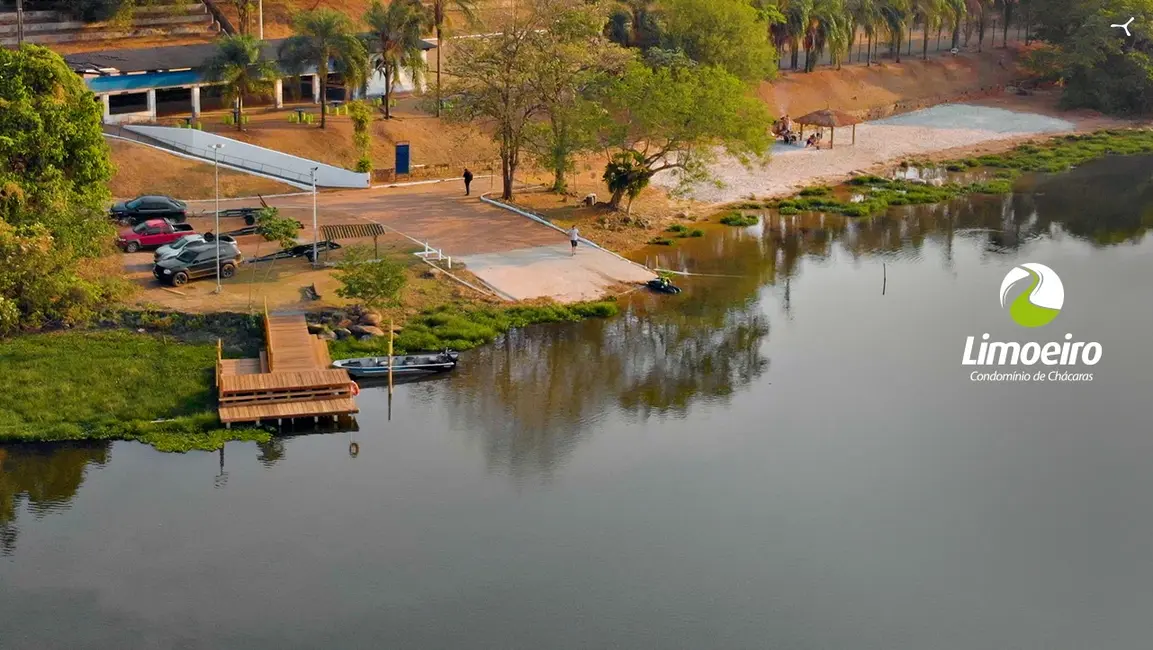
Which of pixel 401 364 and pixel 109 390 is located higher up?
pixel 401 364

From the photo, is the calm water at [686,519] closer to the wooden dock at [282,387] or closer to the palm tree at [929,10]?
the wooden dock at [282,387]

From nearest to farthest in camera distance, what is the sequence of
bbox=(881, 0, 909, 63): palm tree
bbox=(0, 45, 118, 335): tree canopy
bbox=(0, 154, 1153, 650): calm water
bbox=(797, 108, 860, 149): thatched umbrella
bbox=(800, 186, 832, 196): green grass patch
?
bbox=(0, 154, 1153, 650): calm water < bbox=(0, 45, 118, 335): tree canopy < bbox=(800, 186, 832, 196): green grass patch < bbox=(797, 108, 860, 149): thatched umbrella < bbox=(881, 0, 909, 63): palm tree

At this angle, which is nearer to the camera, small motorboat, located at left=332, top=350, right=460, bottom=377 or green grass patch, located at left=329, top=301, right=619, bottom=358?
small motorboat, located at left=332, top=350, right=460, bottom=377

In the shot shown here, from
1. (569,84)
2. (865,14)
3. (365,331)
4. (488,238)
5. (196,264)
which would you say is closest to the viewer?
(365,331)

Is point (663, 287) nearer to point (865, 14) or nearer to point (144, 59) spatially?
point (144, 59)

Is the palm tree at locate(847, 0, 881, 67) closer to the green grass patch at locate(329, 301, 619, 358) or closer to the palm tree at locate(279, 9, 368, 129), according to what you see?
the palm tree at locate(279, 9, 368, 129)

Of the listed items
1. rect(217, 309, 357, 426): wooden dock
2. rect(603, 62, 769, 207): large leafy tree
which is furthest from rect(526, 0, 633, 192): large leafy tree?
rect(217, 309, 357, 426): wooden dock

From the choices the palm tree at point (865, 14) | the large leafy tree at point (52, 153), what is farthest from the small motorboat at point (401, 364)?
the palm tree at point (865, 14)

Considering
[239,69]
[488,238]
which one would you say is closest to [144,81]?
[239,69]
